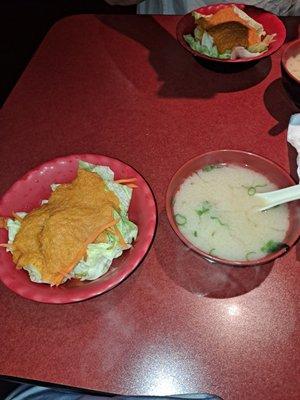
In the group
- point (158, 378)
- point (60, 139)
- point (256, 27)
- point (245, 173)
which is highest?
point (256, 27)

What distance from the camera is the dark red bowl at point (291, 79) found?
4.12 ft

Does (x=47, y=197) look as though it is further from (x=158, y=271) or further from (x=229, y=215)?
(x=229, y=215)

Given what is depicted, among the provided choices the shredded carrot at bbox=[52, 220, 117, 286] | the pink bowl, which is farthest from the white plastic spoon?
the shredded carrot at bbox=[52, 220, 117, 286]

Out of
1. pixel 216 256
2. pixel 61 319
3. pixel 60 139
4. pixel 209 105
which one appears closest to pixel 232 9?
pixel 209 105

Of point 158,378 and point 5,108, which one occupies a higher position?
point 5,108

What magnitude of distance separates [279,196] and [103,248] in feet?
1.47

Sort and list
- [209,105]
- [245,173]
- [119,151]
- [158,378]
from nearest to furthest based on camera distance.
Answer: [158,378], [245,173], [119,151], [209,105]

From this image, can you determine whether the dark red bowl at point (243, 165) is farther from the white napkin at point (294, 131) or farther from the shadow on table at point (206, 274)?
the white napkin at point (294, 131)

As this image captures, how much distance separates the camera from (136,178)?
43.5 inches

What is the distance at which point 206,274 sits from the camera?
3.42 ft

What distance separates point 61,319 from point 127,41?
126 centimetres

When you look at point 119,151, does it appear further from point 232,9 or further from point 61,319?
point 232,9

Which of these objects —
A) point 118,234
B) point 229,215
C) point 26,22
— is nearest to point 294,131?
point 229,215

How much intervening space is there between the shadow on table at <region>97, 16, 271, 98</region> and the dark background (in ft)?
5.76
